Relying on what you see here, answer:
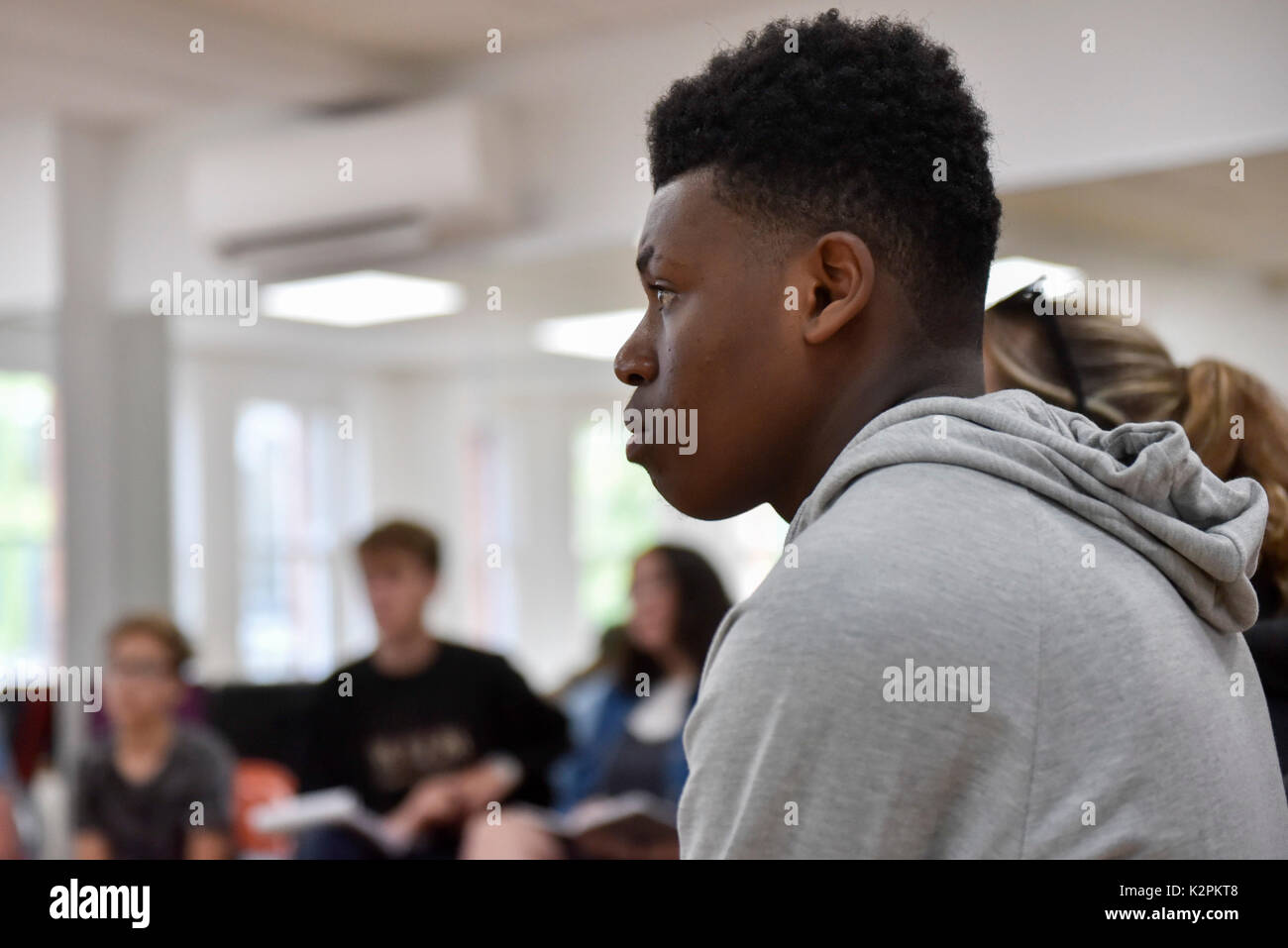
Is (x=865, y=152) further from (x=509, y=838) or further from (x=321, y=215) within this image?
(x=321, y=215)

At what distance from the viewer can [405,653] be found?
139 inches

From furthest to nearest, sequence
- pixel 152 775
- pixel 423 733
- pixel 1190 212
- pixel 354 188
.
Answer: pixel 354 188
pixel 152 775
pixel 423 733
pixel 1190 212

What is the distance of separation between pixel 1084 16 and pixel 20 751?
3.91 meters

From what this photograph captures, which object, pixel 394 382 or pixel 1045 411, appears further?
pixel 394 382

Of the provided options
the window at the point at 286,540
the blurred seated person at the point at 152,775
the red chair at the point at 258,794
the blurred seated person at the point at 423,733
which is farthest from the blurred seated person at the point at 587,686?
the window at the point at 286,540

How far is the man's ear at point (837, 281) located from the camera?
757 millimetres

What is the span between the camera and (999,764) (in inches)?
24.4

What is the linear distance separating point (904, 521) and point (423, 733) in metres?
2.94

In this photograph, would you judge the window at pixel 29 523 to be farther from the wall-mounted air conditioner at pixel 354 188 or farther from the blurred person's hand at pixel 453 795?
the blurred person's hand at pixel 453 795

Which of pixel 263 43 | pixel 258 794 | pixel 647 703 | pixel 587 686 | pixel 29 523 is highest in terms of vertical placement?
pixel 263 43

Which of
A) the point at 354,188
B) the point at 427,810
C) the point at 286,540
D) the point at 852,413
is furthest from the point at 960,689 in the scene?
the point at 286,540

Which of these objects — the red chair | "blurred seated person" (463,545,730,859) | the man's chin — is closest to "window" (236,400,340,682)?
the red chair

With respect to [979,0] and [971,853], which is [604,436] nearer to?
[979,0]
